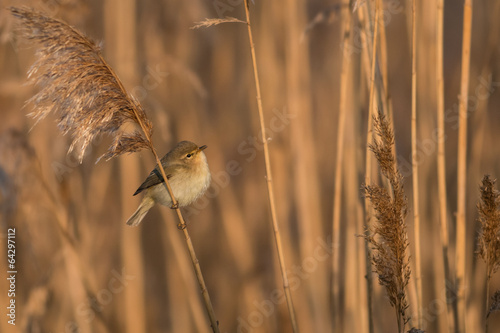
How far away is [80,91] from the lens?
167 cm

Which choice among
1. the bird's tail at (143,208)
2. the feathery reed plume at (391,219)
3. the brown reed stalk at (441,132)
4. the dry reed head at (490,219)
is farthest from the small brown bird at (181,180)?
the dry reed head at (490,219)

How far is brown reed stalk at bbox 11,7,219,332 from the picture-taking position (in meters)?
1.57

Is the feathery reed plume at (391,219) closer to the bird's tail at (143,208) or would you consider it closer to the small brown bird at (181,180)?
the small brown bird at (181,180)

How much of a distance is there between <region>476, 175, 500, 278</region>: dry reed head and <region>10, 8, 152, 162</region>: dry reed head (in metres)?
1.07

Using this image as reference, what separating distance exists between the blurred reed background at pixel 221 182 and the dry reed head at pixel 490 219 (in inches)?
23.9

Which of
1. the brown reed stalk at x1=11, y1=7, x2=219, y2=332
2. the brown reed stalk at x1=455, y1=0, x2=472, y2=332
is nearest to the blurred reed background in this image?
the brown reed stalk at x1=455, y1=0, x2=472, y2=332

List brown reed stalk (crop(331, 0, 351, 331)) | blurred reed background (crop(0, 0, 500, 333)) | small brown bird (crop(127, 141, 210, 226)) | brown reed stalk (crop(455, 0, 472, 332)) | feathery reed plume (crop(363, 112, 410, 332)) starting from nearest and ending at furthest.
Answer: feathery reed plume (crop(363, 112, 410, 332))
brown reed stalk (crop(455, 0, 472, 332))
brown reed stalk (crop(331, 0, 351, 331))
blurred reed background (crop(0, 0, 500, 333))
small brown bird (crop(127, 141, 210, 226))

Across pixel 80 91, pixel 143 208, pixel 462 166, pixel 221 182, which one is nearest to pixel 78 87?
pixel 80 91

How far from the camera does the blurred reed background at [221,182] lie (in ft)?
8.45

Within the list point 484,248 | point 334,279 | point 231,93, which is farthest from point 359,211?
point 231,93

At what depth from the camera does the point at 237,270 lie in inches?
129

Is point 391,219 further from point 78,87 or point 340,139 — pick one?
point 78,87

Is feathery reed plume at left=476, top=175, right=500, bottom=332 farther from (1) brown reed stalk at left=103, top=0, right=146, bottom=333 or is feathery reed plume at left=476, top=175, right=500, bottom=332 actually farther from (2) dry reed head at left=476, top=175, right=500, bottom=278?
(1) brown reed stalk at left=103, top=0, right=146, bottom=333

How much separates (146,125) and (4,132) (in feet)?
4.03
